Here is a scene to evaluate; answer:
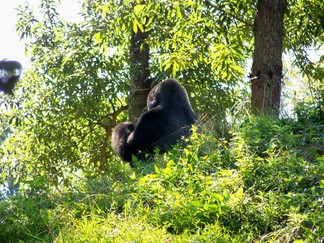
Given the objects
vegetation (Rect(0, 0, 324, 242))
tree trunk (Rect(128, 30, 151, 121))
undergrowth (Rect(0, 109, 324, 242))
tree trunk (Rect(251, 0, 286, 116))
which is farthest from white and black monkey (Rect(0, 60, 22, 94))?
tree trunk (Rect(128, 30, 151, 121))

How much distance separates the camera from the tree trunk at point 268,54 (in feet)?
30.9

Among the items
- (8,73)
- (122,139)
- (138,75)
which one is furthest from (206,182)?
(138,75)

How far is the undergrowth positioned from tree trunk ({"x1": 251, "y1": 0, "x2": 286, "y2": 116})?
2.14 metres

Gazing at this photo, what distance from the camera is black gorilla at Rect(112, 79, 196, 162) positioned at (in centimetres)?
Answer: 1048

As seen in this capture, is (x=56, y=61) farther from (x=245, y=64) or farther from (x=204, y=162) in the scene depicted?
(x=204, y=162)

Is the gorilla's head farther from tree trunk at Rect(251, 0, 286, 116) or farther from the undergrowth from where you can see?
the undergrowth

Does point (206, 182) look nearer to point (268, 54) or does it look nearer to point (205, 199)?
point (205, 199)

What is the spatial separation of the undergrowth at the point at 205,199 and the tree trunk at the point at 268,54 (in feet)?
7.01

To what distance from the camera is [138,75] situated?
13484 mm

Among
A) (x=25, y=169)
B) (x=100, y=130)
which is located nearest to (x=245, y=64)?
(x=100, y=130)

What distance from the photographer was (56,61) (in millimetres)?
14273

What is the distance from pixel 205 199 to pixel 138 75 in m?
7.59

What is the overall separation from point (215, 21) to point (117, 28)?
1551 millimetres

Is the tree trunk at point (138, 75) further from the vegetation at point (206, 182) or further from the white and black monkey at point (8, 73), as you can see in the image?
the white and black monkey at point (8, 73)
